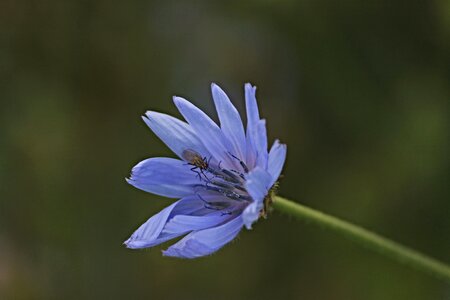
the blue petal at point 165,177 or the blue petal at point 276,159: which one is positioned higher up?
the blue petal at point 276,159

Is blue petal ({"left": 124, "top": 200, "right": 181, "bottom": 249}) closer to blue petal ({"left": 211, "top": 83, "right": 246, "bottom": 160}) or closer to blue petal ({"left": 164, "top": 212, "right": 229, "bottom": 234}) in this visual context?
blue petal ({"left": 164, "top": 212, "right": 229, "bottom": 234})

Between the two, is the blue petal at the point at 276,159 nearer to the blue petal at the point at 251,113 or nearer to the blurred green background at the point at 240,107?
the blue petal at the point at 251,113

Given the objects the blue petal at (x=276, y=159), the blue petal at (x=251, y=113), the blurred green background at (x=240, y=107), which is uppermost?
the blue petal at (x=251, y=113)

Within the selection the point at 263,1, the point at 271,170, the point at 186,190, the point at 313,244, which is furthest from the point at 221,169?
the point at 263,1

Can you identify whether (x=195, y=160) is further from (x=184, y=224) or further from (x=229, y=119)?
(x=184, y=224)

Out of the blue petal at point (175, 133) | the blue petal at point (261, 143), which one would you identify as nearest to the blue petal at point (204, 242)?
the blue petal at point (261, 143)

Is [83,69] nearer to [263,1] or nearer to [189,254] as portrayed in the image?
[263,1]

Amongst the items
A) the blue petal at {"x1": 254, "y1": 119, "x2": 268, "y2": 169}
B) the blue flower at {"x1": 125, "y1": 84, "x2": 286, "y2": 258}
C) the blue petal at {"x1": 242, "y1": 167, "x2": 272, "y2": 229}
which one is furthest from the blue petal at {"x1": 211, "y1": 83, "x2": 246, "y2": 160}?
the blue petal at {"x1": 242, "y1": 167, "x2": 272, "y2": 229}

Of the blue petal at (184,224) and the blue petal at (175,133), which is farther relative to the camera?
the blue petal at (175,133)
